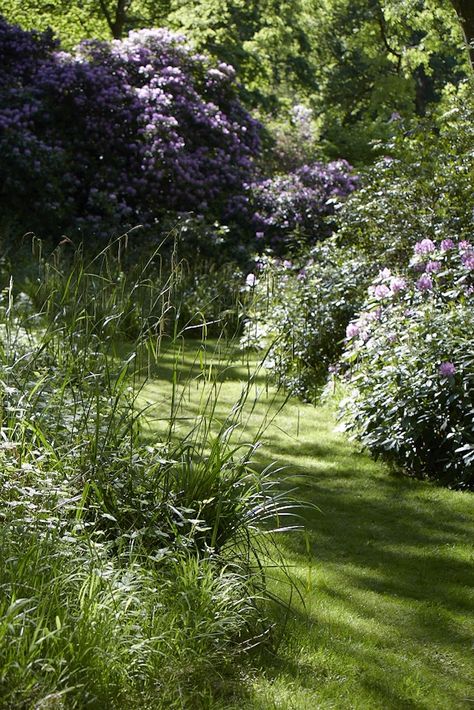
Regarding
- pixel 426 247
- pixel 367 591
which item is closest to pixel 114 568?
pixel 367 591

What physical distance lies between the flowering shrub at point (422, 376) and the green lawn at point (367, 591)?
8.1 inches

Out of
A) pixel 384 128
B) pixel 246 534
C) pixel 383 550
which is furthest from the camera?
pixel 384 128

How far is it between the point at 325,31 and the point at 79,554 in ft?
93.1

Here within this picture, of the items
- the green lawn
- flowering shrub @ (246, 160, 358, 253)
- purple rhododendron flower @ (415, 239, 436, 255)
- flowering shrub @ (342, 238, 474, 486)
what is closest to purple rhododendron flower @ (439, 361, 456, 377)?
flowering shrub @ (342, 238, 474, 486)

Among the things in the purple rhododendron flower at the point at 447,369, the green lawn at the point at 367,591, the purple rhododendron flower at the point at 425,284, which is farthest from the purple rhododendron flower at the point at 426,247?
the green lawn at the point at 367,591

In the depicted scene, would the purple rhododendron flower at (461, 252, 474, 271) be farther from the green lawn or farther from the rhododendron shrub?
the rhododendron shrub

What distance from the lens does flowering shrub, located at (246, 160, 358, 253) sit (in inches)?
521

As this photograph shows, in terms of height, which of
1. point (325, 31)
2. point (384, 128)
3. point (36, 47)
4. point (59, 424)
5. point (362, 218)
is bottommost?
point (59, 424)

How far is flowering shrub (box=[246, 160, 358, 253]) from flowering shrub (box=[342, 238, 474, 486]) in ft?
21.8

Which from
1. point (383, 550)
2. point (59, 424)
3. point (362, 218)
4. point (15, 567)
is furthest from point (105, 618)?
point (362, 218)

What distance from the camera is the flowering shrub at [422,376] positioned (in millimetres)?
5238

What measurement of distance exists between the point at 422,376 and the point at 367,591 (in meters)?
1.86

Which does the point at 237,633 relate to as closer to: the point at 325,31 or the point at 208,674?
the point at 208,674

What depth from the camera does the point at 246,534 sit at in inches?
138
